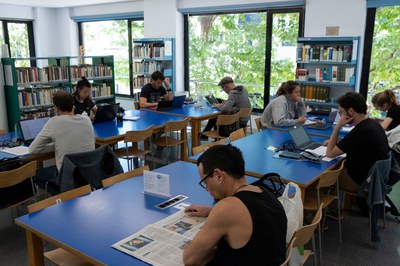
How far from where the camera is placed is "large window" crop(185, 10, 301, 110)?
7320 millimetres

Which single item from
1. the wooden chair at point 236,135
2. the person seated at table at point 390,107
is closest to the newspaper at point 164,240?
the wooden chair at point 236,135

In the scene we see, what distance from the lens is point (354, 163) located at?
3.38 meters

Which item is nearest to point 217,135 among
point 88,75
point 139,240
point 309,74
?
point 309,74

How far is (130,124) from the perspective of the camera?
15.8ft

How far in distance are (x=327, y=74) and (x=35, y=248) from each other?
5.59 m

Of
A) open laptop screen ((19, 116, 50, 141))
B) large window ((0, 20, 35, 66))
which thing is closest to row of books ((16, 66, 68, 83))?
open laptop screen ((19, 116, 50, 141))

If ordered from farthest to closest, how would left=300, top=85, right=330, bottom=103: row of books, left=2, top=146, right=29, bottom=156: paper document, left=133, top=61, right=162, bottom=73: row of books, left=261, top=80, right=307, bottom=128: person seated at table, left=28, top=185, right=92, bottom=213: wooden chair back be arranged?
left=133, top=61, right=162, bottom=73: row of books
left=300, top=85, right=330, bottom=103: row of books
left=261, top=80, right=307, bottom=128: person seated at table
left=2, top=146, right=29, bottom=156: paper document
left=28, top=185, right=92, bottom=213: wooden chair back

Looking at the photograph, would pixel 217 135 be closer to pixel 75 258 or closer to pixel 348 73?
pixel 348 73

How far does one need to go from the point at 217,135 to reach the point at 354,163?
2595 millimetres

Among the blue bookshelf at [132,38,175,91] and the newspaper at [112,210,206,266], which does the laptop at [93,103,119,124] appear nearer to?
the newspaper at [112,210,206,266]

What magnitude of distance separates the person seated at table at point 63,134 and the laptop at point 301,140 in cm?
195

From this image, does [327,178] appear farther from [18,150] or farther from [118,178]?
[18,150]

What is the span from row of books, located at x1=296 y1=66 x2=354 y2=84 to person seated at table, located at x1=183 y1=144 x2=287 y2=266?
5198 millimetres

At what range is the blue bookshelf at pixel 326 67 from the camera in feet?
20.4
